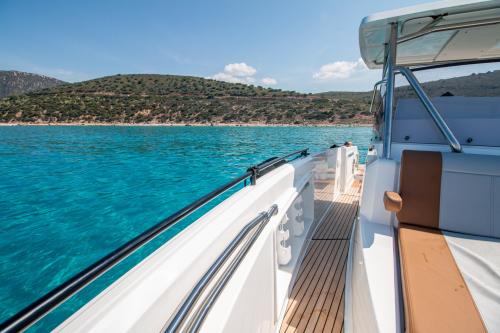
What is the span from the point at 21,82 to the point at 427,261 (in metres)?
140

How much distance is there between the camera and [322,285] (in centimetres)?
185

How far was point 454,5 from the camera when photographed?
1418 mm

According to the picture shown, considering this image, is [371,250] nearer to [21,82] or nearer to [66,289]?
[66,289]

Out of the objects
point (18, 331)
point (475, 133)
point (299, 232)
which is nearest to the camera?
point (18, 331)

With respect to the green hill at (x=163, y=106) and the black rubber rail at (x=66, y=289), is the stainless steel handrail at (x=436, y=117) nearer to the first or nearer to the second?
the black rubber rail at (x=66, y=289)

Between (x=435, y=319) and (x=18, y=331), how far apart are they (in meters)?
1.09

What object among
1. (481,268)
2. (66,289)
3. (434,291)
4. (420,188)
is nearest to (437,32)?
(420,188)

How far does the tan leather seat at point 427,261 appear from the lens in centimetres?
81

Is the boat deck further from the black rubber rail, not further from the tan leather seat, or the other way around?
the black rubber rail

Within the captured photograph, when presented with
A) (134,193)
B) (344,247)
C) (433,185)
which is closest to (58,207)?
(134,193)

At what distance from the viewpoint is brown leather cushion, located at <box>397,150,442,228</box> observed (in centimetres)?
139

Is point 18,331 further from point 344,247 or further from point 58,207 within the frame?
point 58,207

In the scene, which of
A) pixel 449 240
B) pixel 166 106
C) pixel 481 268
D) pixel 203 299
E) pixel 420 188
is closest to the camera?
pixel 203 299

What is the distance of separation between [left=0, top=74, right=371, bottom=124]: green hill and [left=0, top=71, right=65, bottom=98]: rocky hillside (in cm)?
6405
